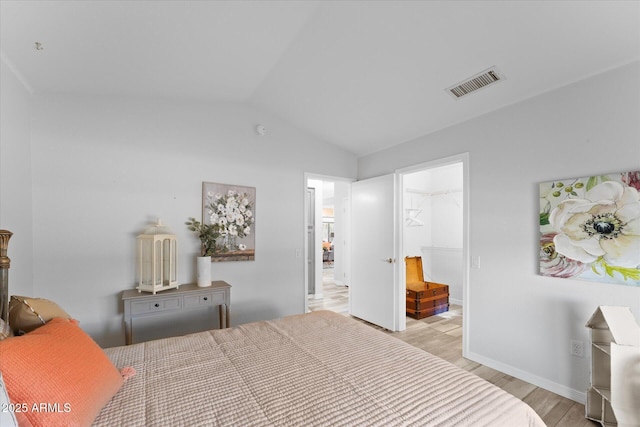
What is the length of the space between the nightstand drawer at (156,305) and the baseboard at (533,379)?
2.89 metres

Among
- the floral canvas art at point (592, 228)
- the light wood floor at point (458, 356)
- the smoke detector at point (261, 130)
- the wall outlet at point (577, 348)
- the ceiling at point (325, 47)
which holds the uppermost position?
the ceiling at point (325, 47)

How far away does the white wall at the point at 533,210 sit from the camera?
2062 mm

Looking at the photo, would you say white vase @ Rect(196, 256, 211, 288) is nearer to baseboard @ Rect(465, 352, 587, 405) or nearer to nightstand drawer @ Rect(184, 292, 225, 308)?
nightstand drawer @ Rect(184, 292, 225, 308)

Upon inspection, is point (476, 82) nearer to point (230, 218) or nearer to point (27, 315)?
point (230, 218)

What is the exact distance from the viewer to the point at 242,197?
3.37 metres

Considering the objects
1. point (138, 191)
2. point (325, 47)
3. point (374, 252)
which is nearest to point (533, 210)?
point (374, 252)

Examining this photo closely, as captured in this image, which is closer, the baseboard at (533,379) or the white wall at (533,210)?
the white wall at (533,210)

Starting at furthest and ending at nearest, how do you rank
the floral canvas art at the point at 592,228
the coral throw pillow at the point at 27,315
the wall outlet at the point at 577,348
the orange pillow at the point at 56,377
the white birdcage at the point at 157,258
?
1. the white birdcage at the point at 157,258
2. the wall outlet at the point at 577,348
3. the floral canvas art at the point at 592,228
4. the coral throw pillow at the point at 27,315
5. the orange pillow at the point at 56,377

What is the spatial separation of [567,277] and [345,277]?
174 inches

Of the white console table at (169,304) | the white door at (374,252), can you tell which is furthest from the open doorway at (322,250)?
the white console table at (169,304)

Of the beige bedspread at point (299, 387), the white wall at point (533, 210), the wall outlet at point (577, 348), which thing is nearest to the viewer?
the beige bedspread at point (299, 387)

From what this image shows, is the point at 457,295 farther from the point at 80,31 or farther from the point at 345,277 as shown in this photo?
the point at 80,31

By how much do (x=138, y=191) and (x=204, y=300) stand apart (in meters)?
1.25

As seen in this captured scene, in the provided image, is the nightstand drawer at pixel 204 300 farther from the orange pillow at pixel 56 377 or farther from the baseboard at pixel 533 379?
the baseboard at pixel 533 379
